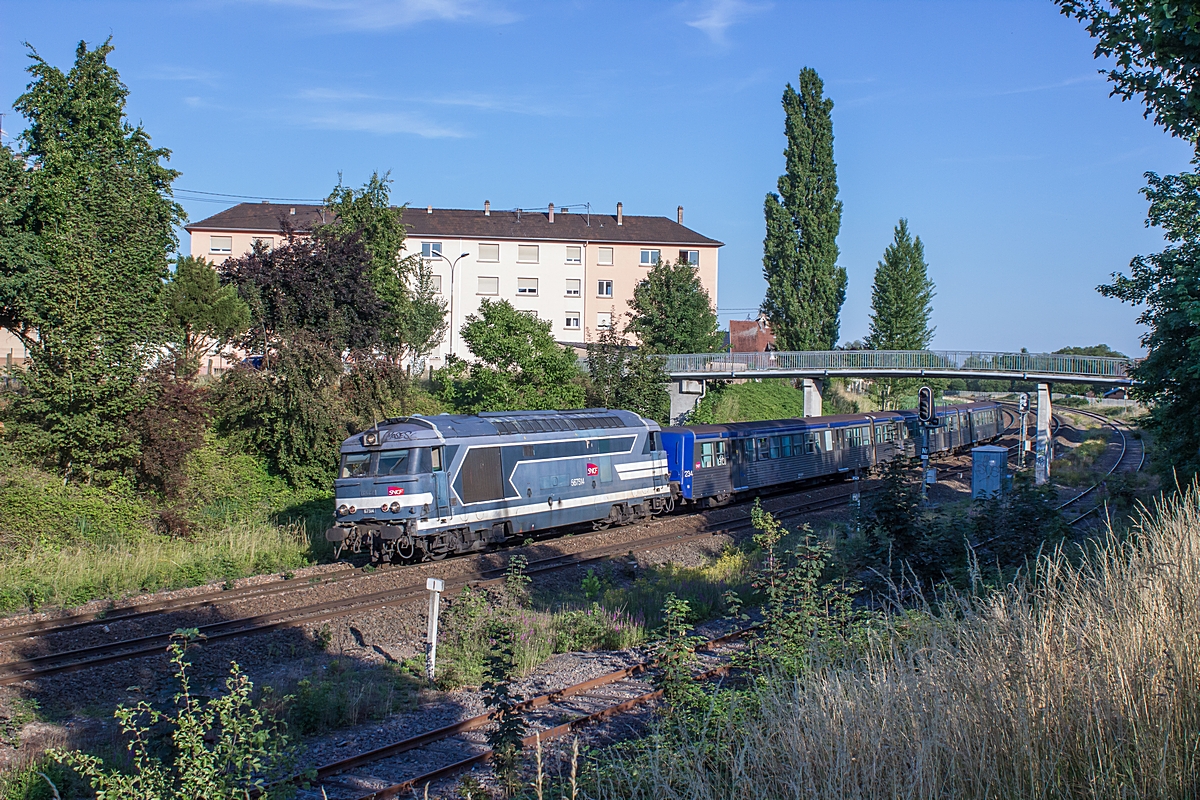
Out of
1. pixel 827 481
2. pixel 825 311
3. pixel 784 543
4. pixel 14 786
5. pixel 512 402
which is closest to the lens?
pixel 14 786

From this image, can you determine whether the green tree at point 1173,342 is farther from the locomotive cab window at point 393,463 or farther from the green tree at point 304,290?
the green tree at point 304,290

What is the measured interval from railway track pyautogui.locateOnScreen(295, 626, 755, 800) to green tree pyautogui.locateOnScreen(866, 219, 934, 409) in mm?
48813

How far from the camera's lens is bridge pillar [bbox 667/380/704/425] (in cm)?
4334

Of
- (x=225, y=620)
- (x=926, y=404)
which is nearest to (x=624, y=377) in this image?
(x=926, y=404)

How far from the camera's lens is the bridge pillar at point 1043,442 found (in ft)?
109

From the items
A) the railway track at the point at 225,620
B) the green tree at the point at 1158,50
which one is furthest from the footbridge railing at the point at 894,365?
the green tree at the point at 1158,50

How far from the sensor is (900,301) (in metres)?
55.7

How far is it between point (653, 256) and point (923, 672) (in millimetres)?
54326

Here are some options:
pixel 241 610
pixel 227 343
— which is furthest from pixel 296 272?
pixel 241 610

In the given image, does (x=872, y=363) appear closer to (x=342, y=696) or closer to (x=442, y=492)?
(x=442, y=492)

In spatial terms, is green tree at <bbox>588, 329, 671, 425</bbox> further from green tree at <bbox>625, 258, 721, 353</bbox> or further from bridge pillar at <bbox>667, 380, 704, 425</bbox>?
green tree at <bbox>625, 258, 721, 353</bbox>

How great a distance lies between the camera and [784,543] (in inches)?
786

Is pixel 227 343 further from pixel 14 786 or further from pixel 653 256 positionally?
pixel 653 256

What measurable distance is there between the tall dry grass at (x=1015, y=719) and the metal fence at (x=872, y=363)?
3496 cm
